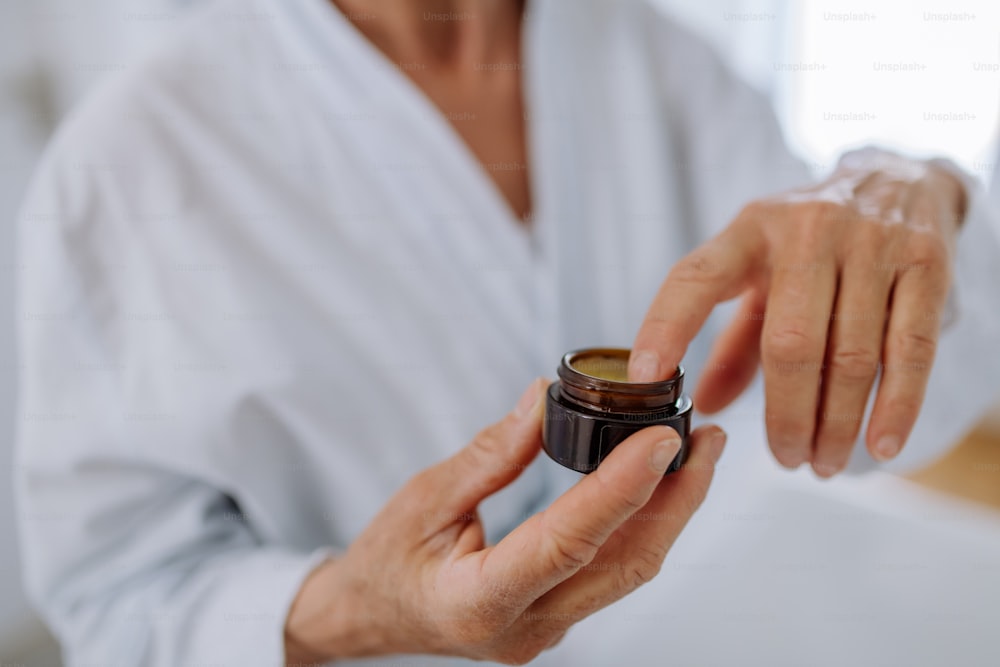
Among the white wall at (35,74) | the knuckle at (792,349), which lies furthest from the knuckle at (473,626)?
the white wall at (35,74)

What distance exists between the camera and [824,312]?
0.46 meters

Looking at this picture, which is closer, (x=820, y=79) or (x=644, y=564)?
(x=644, y=564)

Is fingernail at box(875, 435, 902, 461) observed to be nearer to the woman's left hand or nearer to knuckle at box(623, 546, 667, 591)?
the woman's left hand

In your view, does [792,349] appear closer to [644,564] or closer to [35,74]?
[644,564]

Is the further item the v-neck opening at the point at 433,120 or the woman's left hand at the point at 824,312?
the v-neck opening at the point at 433,120

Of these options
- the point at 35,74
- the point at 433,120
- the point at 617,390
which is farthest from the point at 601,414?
the point at 35,74

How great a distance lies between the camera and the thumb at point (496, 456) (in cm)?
45

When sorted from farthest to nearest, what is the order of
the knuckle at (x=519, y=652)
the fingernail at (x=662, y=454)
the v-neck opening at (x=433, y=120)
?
the v-neck opening at (x=433, y=120)
the knuckle at (x=519, y=652)
the fingernail at (x=662, y=454)

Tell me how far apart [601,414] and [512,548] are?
0.30 ft

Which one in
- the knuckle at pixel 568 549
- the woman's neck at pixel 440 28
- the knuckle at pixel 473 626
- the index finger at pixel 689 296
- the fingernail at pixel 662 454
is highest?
the woman's neck at pixel 440 28

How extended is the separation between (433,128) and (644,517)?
0.46m

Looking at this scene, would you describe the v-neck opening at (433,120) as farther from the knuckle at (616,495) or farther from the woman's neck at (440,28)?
the knuckle at (616,495)

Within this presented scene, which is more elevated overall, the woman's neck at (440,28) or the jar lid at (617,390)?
the woman's neck at (440,28)

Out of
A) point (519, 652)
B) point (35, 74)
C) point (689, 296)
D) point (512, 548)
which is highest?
point (35, 74)
